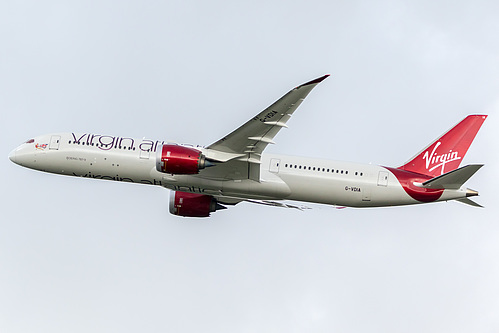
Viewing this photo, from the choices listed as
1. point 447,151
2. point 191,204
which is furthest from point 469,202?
point 191,204

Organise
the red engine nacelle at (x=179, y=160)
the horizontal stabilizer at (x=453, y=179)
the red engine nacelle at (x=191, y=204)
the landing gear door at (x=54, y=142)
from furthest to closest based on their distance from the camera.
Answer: the red engine nacelle at (x=191, y=204), the landing gear door at (x=54, y=142), the red engine nacelle at (x=179, y=160), the horizontal stabilizer at (x=453, y=179)

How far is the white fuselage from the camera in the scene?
49.2 meters

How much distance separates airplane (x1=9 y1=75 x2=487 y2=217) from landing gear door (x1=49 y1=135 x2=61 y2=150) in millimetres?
66

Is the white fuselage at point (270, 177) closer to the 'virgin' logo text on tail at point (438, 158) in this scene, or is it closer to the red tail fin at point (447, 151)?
the red tail fin at point (447, 151)

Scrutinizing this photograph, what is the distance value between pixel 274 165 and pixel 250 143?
3580 millimetres

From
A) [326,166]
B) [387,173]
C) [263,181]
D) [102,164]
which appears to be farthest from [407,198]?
→ [102,164]

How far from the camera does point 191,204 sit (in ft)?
180

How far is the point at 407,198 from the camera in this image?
49.8m

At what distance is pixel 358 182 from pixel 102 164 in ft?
54.3

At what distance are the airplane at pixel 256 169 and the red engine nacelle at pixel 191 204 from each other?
3719mm

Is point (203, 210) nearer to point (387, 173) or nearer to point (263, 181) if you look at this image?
point (263, 181)

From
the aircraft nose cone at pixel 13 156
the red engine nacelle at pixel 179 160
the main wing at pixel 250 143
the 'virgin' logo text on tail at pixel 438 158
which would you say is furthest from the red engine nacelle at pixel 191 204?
the 'virgin' logo text on tail at pixel 438 158

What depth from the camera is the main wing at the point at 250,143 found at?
43594mm

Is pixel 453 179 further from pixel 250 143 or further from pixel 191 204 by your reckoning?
pixel 191 204
